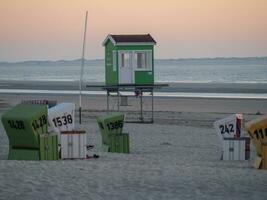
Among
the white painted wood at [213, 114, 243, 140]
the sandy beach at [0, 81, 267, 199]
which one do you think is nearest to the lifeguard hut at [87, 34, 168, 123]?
the sandy beach at [0, 81, 267, 199]

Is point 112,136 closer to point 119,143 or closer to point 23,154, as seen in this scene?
point 119,143

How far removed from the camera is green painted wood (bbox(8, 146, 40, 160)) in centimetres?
1397

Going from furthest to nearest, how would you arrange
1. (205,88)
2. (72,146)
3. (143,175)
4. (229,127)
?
1. (205,88)
2. (229,127)
3. (72,146)
4. (143,175)

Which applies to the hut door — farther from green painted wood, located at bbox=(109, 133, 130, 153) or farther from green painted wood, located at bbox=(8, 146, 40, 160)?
green painted wood, located at bbox=(8, 146, 40, 160)

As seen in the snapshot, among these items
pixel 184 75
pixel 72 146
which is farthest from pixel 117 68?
pixel 184 75

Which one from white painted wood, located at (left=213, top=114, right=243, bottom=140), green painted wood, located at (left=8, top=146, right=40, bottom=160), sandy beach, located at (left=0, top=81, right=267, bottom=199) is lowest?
sandy beach, located at (left=0, top=81, right=267, bottom=199)

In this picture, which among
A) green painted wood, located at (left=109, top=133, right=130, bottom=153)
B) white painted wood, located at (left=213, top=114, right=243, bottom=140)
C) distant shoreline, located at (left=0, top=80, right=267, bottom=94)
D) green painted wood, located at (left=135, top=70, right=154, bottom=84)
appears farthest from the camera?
distant shoreline, located at (left=0, top=80, right=267, bottom=94)

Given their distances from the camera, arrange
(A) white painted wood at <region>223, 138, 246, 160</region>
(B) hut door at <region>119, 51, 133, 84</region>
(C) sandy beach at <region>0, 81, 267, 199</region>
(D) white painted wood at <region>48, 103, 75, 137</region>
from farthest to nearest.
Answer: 1. (B) hut door at <region>119, 51, 133, 84</region>
2. (D) white painted wood at <region>48, 103, 75, 137</region>
3. (A) white painted wood at <region>223, 138, 246, 160</region>
4. (C) sandy beach at <region>0, 81, 267, 199</region>

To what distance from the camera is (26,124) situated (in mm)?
13773

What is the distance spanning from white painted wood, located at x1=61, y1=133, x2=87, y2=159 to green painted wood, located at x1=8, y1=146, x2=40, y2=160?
636mm


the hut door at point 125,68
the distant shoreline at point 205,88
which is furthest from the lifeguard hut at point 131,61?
the distant shoreline at point 205,88

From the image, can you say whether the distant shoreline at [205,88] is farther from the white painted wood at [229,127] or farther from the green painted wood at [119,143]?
the green painted wood at [119,143]

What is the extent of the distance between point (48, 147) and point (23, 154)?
57 centimetres

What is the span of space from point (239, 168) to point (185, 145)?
225 inches
